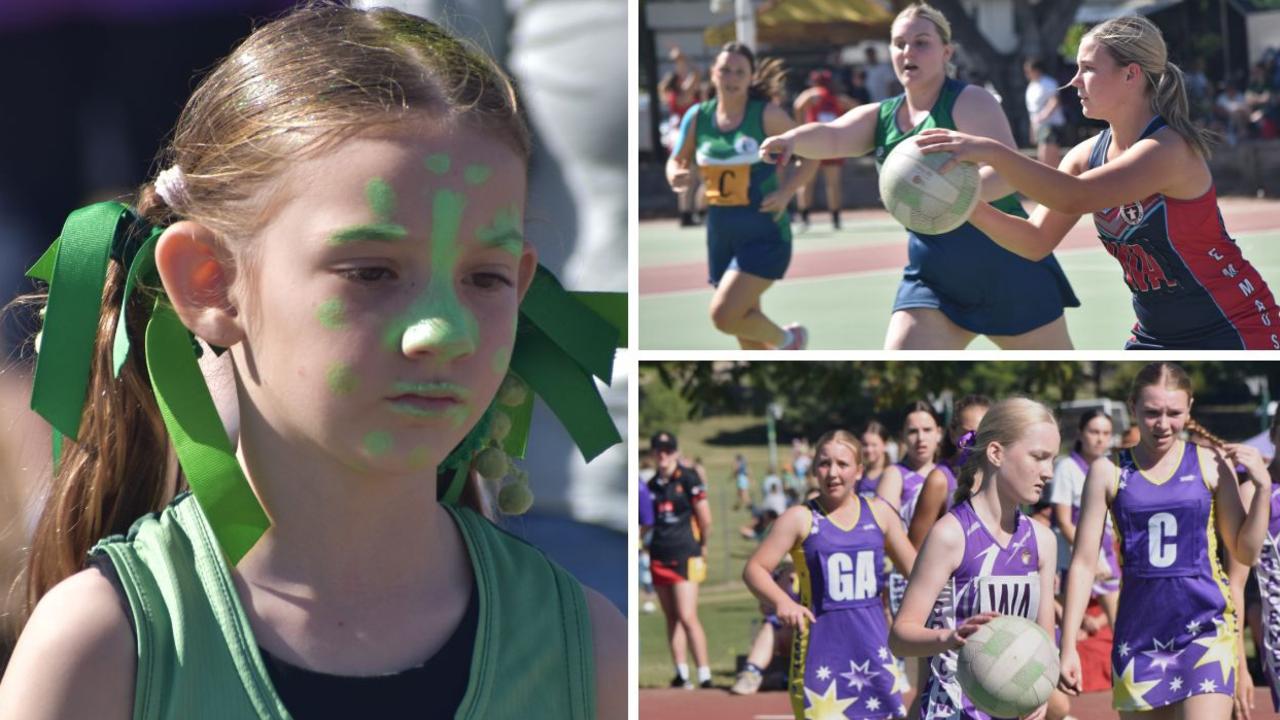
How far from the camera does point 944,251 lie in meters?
5.65

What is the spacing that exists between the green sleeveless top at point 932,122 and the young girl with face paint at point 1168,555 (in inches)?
33.0

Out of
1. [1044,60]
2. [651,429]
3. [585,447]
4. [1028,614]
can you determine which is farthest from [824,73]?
[585,447]

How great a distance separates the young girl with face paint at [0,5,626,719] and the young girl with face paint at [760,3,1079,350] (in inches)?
141

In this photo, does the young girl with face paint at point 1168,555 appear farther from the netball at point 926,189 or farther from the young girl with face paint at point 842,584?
the netball at point 926,189

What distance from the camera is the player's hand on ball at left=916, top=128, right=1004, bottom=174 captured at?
4.28 metres

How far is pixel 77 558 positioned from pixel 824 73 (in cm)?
2373

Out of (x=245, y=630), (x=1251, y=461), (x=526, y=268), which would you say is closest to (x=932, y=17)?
(x=1251, y=461)

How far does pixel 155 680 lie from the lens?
165 centimetres

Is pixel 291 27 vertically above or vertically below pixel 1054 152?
below

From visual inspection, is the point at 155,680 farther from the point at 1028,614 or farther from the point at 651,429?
the point at 651,429

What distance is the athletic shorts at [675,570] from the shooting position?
9508mm

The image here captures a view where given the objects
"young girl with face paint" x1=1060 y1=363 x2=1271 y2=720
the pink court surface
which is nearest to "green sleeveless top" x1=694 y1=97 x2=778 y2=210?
the pink court surface

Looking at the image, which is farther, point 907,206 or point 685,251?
point 685,251

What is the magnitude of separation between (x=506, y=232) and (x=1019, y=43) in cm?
2509
